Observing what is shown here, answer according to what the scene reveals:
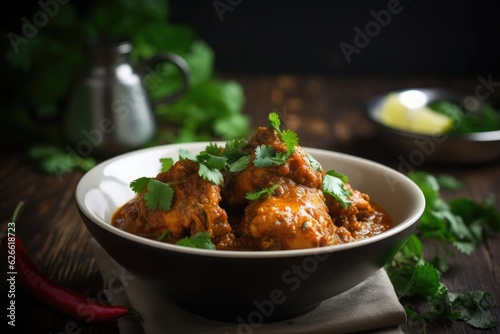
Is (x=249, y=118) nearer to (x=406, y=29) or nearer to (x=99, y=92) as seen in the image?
(x=99, y=92)

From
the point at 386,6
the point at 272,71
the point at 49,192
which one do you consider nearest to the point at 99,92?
the point at 49,192

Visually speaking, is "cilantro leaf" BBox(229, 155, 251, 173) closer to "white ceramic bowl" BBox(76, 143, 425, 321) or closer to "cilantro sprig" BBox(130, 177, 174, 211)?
"cilantro sprig" BBox(130, 177, 174, 211)

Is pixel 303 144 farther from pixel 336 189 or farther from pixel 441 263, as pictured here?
pixel 336 189

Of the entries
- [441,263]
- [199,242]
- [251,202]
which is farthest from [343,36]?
[199,242]

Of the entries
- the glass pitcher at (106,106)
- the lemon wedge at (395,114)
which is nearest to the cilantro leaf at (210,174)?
the glass pitcher at (106,106)

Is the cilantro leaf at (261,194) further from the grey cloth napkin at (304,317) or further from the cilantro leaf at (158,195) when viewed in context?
the grey cloth napkin at (304,317)
